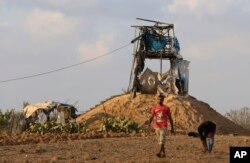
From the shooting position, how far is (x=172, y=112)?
33875 millimetres

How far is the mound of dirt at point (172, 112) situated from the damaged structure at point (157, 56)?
86cm

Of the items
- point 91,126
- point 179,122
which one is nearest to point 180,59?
point 179,122

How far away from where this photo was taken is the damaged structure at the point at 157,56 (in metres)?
36.1

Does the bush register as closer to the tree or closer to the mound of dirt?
the mound of dirt

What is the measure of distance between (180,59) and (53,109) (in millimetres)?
8890

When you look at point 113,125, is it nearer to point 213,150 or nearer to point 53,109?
point 53,109

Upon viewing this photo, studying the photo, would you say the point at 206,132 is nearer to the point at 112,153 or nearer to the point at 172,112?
the point at 112,153

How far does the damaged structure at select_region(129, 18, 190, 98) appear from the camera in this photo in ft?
118

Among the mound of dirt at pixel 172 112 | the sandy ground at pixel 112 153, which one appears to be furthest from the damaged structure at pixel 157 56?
the sandy ground at pixel 112 153

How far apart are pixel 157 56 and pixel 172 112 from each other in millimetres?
4617

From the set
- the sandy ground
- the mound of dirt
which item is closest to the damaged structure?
the mound of dirt

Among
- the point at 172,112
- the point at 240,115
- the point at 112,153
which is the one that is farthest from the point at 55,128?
the point at 240,115

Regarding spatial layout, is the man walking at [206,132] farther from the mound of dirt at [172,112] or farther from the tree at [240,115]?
the tree at [240,115]

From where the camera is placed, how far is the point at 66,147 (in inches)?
789
